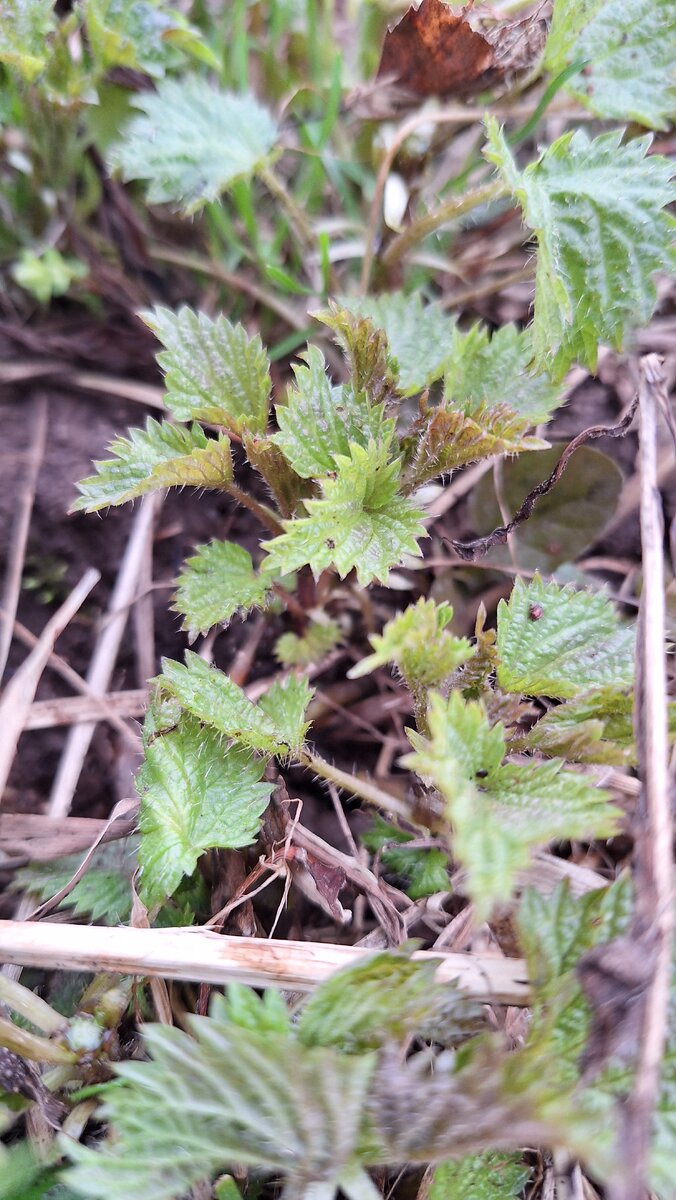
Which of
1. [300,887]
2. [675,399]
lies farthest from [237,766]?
[675,399]

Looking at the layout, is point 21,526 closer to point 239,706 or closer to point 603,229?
point 239,706

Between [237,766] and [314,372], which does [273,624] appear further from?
[314,372]

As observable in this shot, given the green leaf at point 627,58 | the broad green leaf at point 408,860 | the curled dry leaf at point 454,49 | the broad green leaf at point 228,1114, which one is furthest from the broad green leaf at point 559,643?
the curled dry leaf at point 454,49

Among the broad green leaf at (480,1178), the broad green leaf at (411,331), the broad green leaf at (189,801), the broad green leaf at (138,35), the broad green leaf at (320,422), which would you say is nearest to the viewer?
the broad green leaf at (480,1178)

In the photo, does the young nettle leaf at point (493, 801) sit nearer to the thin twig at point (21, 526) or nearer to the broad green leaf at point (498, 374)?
the broad green leaf at point (498, 374)

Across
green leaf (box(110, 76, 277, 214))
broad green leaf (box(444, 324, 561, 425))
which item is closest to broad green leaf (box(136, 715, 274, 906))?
broad green leaf (box(444, 324, 561, 425))

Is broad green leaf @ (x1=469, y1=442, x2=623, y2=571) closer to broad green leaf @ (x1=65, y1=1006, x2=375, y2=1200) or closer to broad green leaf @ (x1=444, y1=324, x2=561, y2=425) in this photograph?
broad green leaf @ (x1=444, y1=324, x2=561, y2=425)

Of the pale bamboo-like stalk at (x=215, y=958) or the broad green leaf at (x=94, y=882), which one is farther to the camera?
the broad green leaf at (x=94, y=882)
